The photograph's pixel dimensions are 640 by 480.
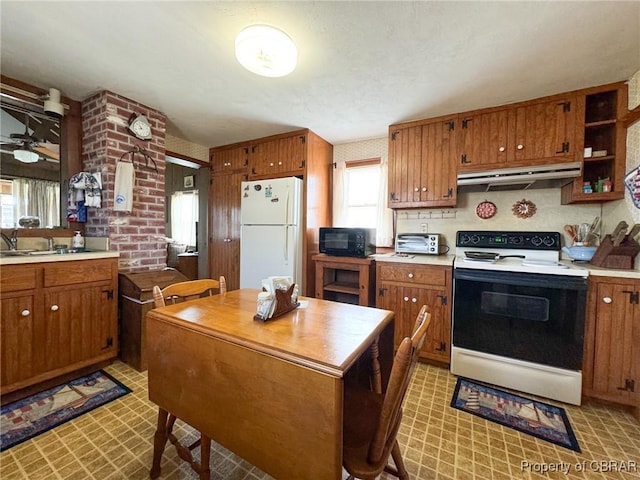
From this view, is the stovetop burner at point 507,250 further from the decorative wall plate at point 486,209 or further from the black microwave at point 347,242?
the black microwave at point 347,242

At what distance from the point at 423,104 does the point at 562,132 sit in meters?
1.13

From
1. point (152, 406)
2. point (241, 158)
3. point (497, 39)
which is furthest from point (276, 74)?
point (152, 406)

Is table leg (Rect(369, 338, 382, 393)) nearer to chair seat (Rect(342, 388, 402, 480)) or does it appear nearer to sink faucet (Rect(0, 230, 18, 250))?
chair seat (Rect(342, 388, 402, 480))

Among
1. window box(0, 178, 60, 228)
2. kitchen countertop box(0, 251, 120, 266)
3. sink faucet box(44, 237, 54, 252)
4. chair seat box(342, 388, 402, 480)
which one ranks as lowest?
chair seat box(342, 388, 402, 480)

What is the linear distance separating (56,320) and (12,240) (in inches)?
30.7

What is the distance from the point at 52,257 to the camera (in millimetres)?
1879

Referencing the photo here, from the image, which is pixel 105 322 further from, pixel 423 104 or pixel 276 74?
pixel 423 104

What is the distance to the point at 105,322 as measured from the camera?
85.9 inches

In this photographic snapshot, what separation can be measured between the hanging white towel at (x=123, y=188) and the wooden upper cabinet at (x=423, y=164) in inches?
99.7

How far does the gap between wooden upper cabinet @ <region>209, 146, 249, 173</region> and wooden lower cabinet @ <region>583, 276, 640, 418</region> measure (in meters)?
3.60

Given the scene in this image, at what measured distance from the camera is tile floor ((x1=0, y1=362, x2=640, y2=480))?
1.30 m

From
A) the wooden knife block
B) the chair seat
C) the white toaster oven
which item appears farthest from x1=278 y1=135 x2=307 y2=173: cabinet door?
the wooden knife block

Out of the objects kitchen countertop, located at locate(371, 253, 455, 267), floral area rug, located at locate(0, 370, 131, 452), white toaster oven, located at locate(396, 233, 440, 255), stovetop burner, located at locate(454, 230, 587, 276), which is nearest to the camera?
floral area rug, located at locate(0, 370, 131, 452)

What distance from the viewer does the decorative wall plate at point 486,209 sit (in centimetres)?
263
